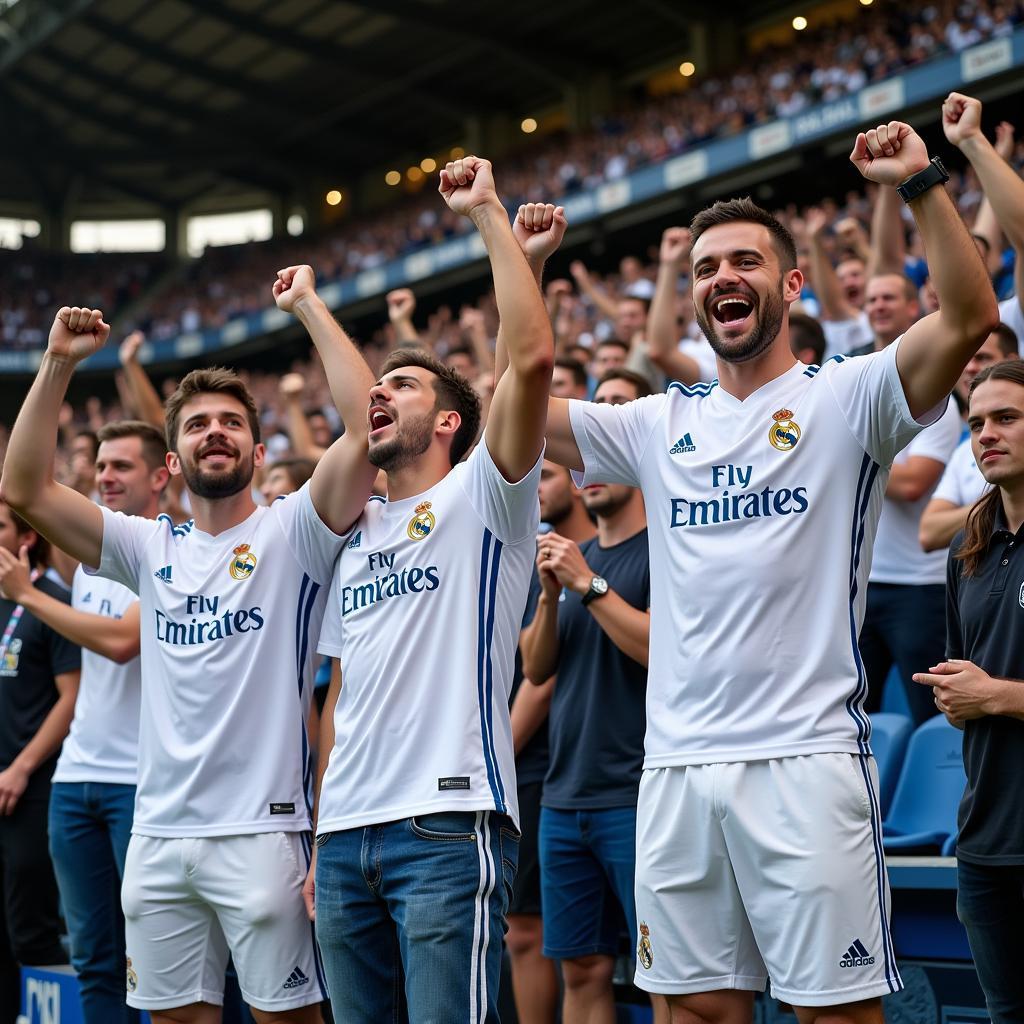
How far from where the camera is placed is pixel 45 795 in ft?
17.1

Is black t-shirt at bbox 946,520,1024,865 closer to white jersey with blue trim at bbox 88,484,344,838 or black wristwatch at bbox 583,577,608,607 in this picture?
black wristwatch at bbox 583,577,608,607

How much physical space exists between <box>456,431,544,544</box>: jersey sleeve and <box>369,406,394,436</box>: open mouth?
0.88ft

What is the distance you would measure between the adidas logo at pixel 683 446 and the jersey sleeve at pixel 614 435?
0.10m

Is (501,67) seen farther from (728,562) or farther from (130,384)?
(728,562)

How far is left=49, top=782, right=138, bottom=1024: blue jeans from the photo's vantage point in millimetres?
4465

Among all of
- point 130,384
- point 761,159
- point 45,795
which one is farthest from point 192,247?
point 45,795

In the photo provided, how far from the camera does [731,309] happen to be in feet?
10.3

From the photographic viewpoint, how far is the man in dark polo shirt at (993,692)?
9.97ft

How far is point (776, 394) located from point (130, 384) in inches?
191

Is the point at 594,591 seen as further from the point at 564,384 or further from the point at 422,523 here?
the point at 564,384

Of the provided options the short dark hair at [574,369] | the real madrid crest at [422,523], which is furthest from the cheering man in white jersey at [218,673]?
the short dark hair at [574,369]

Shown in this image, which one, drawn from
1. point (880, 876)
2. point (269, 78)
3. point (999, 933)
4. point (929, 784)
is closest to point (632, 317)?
point (929, 784)

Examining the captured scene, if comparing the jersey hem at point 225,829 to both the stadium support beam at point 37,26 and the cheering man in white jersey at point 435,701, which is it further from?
the stadium support beam at point 37,26

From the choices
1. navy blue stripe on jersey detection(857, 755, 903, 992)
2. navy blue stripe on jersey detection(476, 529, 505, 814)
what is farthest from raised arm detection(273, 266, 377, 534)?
navy blue stripe on jersey detection(857, 755, 903, 992)
